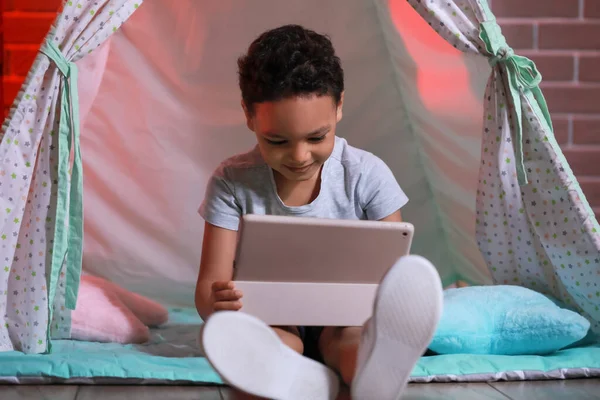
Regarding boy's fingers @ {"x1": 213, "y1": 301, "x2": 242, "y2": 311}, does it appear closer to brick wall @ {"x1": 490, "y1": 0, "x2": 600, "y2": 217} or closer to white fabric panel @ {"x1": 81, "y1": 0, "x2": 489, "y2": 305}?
white fabric panel @ {"x1": 81, "y1": 0, "x2": 489, "y2": 305}

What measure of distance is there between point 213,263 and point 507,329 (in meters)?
Result: 0.63

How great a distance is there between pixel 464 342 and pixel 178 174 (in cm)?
109

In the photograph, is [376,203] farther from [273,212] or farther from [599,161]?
[599,161]

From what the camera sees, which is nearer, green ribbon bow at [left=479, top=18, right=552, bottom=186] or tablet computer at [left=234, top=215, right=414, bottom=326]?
tablet computer at [left=234, top=215, right=414, bottom=326]

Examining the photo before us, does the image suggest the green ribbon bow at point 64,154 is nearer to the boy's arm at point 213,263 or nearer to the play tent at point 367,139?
the play tent at point 367,139

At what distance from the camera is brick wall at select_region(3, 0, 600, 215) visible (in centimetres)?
260

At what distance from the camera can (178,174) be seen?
97.9 inches

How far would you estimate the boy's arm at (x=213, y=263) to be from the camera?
5.16 feet

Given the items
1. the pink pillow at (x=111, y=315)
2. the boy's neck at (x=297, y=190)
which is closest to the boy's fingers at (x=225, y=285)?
the boy's neck at (x=297, y=190)

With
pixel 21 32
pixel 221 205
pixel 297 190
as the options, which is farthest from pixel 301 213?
pixel 21 32

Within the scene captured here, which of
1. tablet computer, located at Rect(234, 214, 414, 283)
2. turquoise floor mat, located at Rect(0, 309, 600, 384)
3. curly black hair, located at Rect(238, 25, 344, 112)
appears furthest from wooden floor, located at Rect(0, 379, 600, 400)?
curly black hair, located at Rect(238, 25, 344, 112)

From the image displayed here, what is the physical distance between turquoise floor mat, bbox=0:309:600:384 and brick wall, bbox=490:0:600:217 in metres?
1.00

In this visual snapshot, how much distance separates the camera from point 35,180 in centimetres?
169

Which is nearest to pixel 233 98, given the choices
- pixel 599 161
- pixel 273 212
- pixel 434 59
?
pixel 434 59
